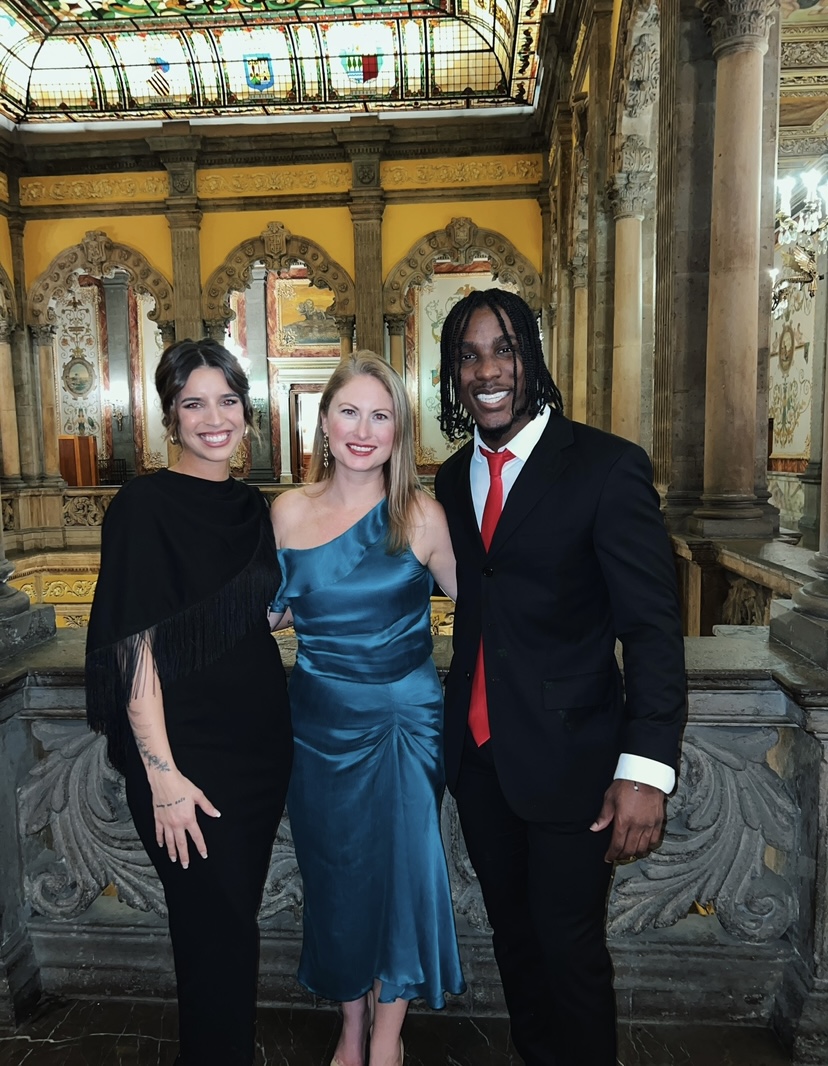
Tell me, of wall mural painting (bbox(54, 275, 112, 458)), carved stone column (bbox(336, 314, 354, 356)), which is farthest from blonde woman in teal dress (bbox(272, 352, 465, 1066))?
wall mural painting (bbox(54, 275, 112, 458))

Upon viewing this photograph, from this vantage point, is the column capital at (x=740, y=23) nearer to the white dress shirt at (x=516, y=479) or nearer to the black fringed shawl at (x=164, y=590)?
the white dress shirt at (x=516, y=479)

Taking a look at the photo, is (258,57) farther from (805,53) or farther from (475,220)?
(805,53)

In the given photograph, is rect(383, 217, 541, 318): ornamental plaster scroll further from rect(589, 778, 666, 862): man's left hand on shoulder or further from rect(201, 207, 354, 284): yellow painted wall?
rect(589, 778, 666, 862): man's left hand on shoulder

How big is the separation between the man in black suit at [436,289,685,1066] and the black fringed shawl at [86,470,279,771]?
1.72ft

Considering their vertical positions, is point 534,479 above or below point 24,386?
below

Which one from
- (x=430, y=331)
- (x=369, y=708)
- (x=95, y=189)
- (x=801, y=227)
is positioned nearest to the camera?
(x=369, y=708)

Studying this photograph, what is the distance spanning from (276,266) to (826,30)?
29.2 ft

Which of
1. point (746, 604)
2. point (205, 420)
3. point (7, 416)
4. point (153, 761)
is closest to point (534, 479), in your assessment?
point (205, 420)

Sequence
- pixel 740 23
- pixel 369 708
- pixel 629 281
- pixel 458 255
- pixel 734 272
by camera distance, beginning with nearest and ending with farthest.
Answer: pixel 369 708, pixel 740 23, pixel 734 272, pixel 629 281, pixel 458 255

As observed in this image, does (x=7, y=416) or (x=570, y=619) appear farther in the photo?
(x=7, y=416)

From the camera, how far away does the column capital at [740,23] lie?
475 cm

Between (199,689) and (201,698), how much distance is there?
0.07ft

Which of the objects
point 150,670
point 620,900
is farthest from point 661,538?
point 620,900

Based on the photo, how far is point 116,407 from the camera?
21.3 metres
